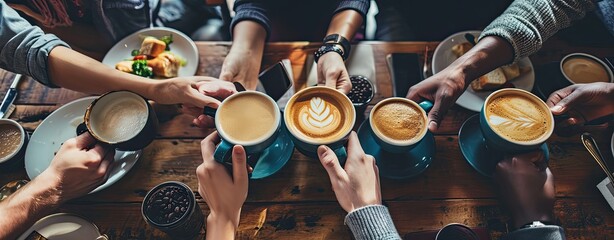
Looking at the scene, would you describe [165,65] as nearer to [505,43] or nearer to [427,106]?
[427,106]

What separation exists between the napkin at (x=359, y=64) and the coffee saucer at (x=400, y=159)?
313 mm

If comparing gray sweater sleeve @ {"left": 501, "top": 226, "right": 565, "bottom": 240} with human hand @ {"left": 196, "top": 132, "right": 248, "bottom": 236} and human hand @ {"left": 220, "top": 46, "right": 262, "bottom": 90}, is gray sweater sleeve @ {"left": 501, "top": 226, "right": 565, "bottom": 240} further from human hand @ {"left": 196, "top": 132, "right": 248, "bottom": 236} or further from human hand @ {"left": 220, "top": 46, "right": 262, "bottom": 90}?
human hand @ {"left": 220, "top": 46, "right": 262, "bottom": 90}

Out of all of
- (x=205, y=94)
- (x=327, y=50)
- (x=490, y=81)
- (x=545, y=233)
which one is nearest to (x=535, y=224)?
(x=545, y=233)

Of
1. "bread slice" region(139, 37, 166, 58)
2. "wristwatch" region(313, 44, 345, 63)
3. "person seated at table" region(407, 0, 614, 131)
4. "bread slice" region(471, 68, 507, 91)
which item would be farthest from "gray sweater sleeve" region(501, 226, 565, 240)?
"bread slice" region(139, 37, 166, 58)

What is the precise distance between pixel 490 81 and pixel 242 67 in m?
1.04

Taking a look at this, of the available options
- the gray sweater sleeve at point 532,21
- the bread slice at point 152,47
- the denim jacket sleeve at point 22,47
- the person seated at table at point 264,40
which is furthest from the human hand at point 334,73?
the denim jacket sleeve at point 22,47

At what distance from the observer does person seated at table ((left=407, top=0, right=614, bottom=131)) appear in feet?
4.61

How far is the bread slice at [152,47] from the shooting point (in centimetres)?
160

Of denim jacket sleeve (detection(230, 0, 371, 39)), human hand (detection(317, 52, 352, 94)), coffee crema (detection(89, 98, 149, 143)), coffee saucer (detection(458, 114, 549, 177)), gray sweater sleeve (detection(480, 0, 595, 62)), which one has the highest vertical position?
gray sweater sleeve (detection(480, 0, 595, 62))

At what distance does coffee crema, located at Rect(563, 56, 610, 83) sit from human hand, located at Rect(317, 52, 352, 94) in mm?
Result: 929

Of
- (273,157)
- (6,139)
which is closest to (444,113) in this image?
(273,157)

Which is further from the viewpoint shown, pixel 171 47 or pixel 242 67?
pixel 171 47

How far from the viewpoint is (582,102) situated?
1.34 m

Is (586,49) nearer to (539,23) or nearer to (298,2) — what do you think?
(539,23)
